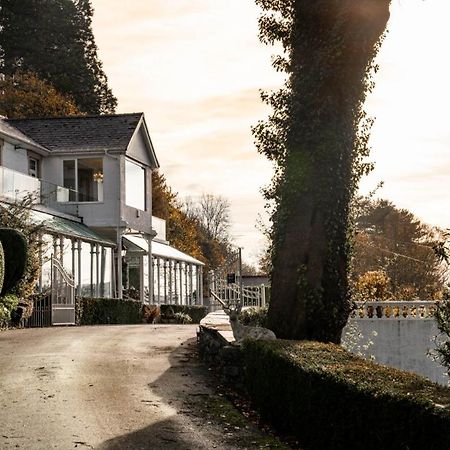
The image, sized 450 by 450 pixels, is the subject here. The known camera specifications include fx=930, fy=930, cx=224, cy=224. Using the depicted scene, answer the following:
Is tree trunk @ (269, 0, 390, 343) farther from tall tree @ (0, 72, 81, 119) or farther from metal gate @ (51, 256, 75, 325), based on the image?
tall tree @ (0, 72, 81, 119)

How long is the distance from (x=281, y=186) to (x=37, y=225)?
1460 cm

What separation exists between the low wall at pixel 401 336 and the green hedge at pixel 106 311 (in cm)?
975

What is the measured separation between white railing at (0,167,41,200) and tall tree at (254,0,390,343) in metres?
16.1

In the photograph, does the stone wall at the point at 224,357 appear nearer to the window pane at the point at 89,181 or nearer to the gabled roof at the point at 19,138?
the gabled roof at the point at 19,138

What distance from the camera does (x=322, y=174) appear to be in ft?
52.0

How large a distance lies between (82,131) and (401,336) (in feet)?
62.9

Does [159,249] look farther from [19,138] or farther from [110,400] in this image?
[110,400]

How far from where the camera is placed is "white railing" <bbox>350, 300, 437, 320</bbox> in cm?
2747

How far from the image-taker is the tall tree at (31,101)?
5994 cm

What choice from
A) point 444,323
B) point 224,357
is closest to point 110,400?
point 224,357

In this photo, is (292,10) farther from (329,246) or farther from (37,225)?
(37,225)

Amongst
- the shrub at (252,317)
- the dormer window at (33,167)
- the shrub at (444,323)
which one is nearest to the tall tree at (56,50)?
the dormer window at (33,167)

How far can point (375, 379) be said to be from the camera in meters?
8.75

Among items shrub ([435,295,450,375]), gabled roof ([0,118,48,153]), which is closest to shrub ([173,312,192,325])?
gabled roof ([0,118,48,153])
